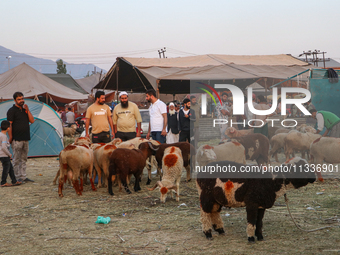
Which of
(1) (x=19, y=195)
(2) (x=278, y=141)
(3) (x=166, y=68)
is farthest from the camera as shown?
(3) (x=166, y=68)

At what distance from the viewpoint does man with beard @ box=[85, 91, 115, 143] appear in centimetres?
859

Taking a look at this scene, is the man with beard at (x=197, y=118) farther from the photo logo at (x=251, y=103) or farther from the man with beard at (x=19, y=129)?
the man with beard at (x=19, y=129)

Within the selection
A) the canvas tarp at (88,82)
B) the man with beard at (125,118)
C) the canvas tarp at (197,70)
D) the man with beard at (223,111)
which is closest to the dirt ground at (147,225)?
the man with beard at (125,118)

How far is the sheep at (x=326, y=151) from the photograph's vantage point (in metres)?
8.09

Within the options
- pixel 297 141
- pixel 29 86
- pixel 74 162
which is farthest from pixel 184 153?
pixel 29 86

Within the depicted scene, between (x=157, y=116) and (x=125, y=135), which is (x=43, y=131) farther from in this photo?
(x=157, y=116)

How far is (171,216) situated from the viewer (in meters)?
5.79

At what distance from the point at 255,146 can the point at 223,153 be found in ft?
3.87

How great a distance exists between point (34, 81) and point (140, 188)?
21.4 metres

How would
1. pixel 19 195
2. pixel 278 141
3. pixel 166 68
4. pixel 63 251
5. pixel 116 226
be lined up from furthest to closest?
pixel 166 68, pixel 278 141, pixel 19 195, pixel 116 226, pixel 63 251

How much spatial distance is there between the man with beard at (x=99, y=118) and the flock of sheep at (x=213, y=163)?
329 mm

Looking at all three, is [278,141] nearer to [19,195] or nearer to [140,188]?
[140,188]

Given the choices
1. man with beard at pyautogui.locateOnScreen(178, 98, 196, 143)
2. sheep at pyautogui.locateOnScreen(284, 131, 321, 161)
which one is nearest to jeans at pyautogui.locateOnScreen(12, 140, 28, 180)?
man with beard at pyautogui.locateOnScreen(178, 98, 196, 143)

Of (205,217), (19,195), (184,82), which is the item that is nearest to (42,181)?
(19,195)
